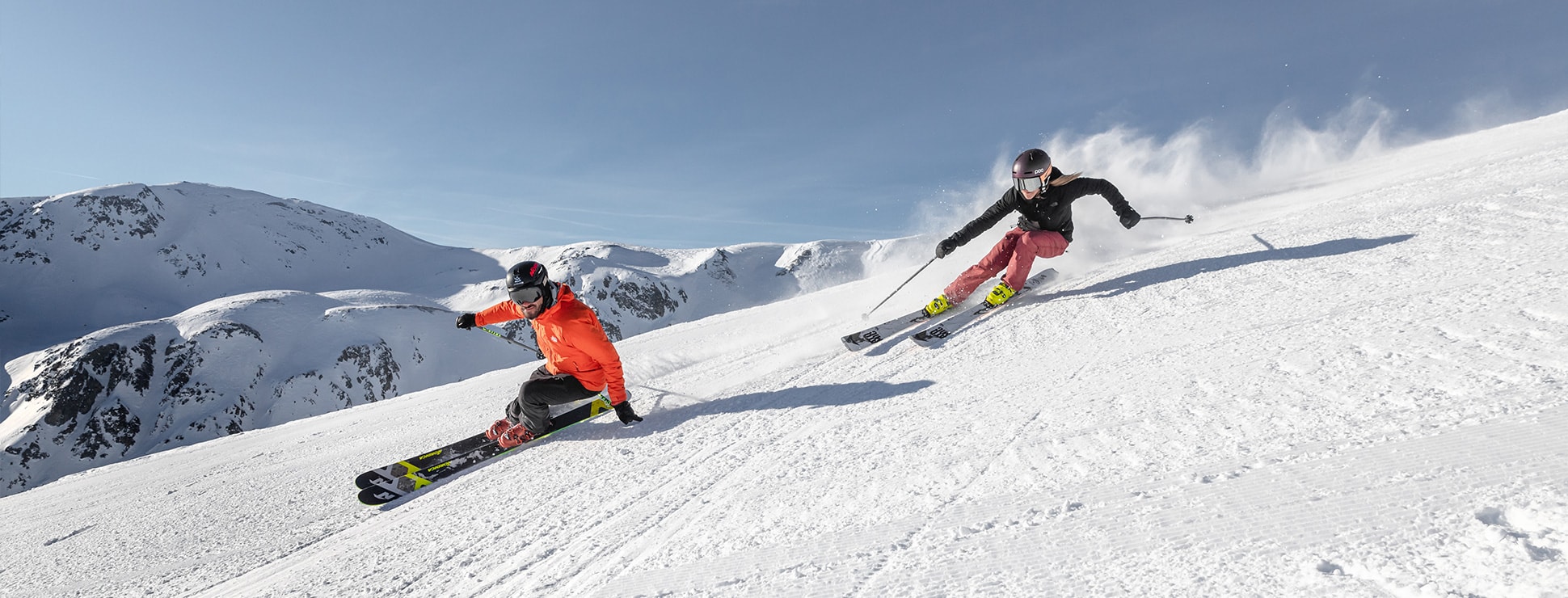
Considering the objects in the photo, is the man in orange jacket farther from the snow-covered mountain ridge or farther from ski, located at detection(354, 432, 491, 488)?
the snow-covered mountain ridge

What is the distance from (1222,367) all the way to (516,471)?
456 centimetres

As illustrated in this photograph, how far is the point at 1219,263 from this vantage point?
614 centimetres

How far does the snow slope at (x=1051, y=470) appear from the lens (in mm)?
1888

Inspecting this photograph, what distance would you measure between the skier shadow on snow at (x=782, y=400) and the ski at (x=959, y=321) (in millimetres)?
1094

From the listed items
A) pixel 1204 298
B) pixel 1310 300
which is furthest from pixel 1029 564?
pixel 1204 298

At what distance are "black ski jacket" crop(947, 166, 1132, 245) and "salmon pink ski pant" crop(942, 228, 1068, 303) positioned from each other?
130mm

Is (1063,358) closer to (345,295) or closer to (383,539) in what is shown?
(383,539)

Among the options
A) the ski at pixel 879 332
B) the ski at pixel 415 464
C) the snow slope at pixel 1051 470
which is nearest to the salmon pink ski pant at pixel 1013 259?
the snow slope at pixel 1051 470

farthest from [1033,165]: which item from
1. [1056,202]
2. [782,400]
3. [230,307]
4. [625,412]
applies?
[230,307]

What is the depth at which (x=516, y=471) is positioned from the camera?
4.26 metres

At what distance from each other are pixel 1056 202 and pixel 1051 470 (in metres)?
4.81

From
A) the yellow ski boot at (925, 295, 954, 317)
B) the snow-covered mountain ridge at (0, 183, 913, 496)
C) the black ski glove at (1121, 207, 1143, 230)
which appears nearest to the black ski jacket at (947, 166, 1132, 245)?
the black ski glove at (1121, 207, 1143, 230)

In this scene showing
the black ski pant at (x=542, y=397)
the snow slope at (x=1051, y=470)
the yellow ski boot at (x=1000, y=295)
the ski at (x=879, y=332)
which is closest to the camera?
the snow slope at (x=1051, y=470)

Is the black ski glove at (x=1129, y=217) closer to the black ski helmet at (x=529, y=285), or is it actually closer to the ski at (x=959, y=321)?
the ski at (x=959, y=321)
